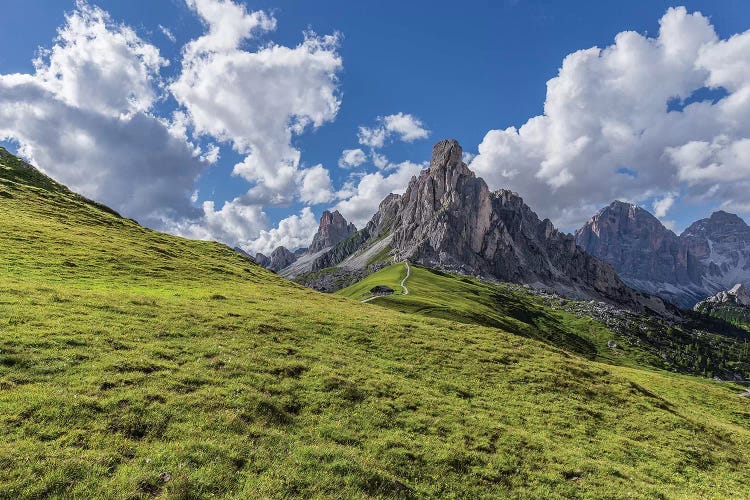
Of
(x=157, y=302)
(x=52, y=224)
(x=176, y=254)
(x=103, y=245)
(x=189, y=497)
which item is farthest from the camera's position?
(x=176, y=254)

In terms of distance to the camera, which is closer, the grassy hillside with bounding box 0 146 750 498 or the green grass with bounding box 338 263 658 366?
the grassy hillside with bounding box 0 146 750 498

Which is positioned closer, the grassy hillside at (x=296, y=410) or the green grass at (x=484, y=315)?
the grassy hillside at (x=296, y=410)

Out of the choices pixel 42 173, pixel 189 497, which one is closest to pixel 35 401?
pixel 189 497

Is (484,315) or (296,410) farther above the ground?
(484,315)

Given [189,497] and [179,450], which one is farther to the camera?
[179,450]

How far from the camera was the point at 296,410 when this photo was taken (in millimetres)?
23453

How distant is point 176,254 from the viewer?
7669 cm

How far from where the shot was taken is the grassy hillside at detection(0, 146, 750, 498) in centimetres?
1666

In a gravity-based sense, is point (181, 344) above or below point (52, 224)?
below

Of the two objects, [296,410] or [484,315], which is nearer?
[296,410]

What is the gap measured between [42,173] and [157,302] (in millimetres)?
107006

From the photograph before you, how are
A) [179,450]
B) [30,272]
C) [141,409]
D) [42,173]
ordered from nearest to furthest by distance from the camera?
[179,450], [141,409], [30,272], [42,173]

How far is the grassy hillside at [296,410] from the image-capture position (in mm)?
16656

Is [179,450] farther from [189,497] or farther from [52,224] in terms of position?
[52,224]
